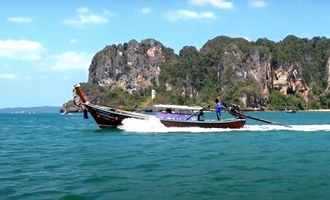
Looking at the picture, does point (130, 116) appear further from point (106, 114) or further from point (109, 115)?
point (106, 114)

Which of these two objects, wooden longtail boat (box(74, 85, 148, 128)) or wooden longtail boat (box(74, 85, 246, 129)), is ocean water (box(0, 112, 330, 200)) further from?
wooden longtail boat (box(74, 85, 148, 128))

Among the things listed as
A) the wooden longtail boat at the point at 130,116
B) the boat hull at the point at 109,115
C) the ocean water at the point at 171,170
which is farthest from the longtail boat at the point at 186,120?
the ocean water at the point at 171,170

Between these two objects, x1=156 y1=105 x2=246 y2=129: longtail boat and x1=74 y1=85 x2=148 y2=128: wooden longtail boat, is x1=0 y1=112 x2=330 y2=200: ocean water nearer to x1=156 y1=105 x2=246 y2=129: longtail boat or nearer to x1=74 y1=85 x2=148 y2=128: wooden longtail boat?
x1=156 y1=105 x2=246 y2=129: longtail boat

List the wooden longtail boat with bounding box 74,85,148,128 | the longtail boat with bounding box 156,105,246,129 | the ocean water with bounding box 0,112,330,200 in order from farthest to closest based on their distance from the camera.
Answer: the wooden longtail boat with bounding box 74,85,148,128
the longtail boat with bounding box 156,105,246,129
the ocean water with bounding box 0,112,330,200

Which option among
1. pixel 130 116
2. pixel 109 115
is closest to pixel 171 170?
pixel 130 116

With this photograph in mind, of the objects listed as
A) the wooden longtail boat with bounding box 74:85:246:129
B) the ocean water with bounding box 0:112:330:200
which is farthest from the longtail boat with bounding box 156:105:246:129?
the ocean water with bounding box 0:112:330:200

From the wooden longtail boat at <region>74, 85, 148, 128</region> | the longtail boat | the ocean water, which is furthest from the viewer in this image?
the wooden longtail boat at <region>74, 85, 148, 128</region>

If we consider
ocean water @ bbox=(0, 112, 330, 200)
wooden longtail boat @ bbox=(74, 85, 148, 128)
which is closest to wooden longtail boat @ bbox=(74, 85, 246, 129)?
wooden longtail boat @ bbox=(74, 85, 148, 128)

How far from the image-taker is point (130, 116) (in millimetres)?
47344

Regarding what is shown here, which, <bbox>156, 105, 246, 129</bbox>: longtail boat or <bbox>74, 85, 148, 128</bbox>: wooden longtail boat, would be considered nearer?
<bbox>156, 105, 246, 129</bbox>: longtail boat

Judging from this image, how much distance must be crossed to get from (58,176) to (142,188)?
13.2 feet

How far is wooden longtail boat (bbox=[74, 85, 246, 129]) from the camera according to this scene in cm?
4566

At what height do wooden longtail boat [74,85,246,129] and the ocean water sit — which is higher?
wooden longtail boat [74,85,246,129]

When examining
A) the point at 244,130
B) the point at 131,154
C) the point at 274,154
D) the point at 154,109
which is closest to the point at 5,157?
the point at 131,154
